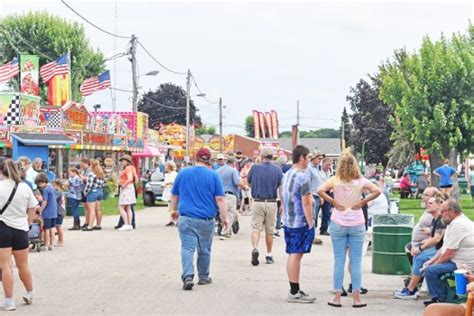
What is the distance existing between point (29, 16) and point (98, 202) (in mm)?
51648

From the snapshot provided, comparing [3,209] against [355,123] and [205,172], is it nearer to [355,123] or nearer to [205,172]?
[205,172]

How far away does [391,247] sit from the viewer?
11570mm

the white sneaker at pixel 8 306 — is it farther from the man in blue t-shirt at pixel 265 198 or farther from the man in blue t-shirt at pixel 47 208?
the man in blue t-shirt at pixel 47 208

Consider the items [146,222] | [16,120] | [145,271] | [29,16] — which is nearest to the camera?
[145,271]

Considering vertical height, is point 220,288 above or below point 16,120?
below

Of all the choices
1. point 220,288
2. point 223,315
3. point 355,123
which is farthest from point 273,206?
point 355,123

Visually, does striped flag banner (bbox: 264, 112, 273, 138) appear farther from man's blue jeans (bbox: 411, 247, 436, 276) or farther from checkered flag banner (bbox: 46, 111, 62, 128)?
man's blue jeans (bbox: 411, 247, 436, 276)

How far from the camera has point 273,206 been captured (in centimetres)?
1340

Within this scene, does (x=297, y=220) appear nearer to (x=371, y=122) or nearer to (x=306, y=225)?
(x=306, y=225)

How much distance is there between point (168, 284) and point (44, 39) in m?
58.6

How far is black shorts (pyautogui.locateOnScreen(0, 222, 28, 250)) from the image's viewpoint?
885 centimetres

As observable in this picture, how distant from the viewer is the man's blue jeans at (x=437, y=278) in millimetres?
8531

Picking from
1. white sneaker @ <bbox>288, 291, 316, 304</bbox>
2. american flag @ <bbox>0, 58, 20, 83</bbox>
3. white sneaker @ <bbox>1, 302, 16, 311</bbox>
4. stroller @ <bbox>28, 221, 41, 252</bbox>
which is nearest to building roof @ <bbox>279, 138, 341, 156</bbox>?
american flag @ <bbox>0, 58, 20, 83</bbox>

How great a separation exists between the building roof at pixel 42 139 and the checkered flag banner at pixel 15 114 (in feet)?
3.08
